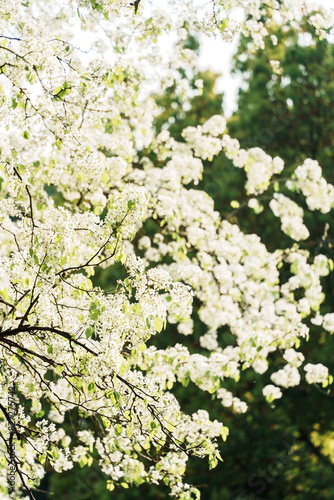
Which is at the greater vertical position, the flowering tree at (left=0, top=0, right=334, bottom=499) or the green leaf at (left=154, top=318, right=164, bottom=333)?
the flowering tree at (left=0, top=0, right=334, bottom=499)

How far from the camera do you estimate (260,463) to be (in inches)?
560

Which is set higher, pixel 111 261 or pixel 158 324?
pixel 111 261

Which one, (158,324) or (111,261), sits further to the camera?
(111,261)

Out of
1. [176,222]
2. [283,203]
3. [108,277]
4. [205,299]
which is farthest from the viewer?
[108,277]

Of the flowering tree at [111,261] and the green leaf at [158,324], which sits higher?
the flowering tree at [111,261]

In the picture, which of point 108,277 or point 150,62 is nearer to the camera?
point 150,62

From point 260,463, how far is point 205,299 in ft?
27.0

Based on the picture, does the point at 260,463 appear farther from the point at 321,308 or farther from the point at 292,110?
the point at 292,110

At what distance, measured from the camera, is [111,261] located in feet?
23.9

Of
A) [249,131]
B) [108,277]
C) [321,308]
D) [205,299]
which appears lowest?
[205,299]

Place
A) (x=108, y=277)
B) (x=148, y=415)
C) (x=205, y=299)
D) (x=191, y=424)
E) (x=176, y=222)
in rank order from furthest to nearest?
1. (x=108, y=277)
2. (x=205, y=299)
3. (x=176, y=222)
4. (x=191, y=424)
5. (x=148, y=415)

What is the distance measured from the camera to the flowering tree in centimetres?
454

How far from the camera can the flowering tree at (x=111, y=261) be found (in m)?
4.54

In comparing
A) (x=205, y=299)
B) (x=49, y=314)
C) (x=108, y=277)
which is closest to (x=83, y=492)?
(x=108, y=277)
